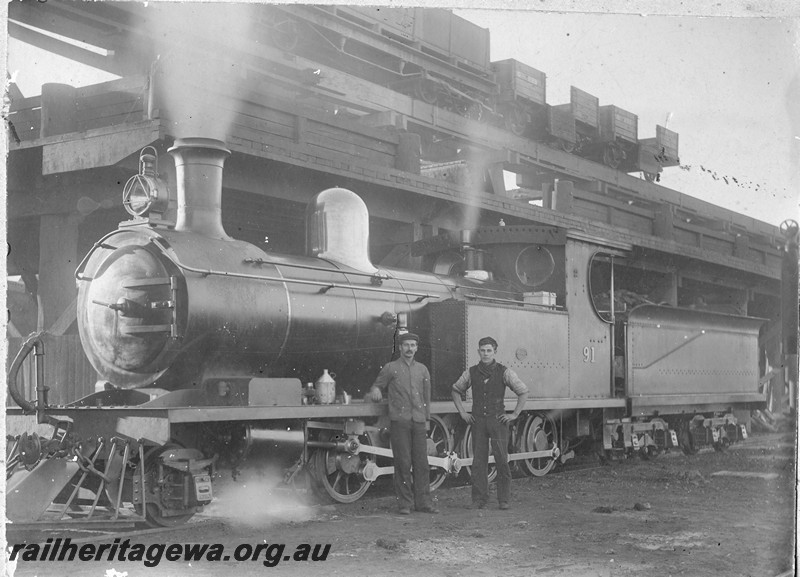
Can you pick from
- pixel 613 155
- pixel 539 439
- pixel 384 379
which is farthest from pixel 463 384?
pixel 613 155

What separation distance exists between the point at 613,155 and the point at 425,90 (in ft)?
19.7

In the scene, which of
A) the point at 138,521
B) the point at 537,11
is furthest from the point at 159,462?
the point at 537,11

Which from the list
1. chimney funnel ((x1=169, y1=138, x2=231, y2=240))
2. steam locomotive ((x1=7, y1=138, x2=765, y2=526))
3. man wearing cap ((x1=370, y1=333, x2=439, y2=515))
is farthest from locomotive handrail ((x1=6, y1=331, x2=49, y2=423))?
man wearing cap ((x1=370, y1=333, x2=439, y2=515))

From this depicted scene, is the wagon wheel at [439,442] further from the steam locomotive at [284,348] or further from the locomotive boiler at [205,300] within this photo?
the locomotive boiler at [205,300]

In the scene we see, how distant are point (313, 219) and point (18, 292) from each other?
3726 mm

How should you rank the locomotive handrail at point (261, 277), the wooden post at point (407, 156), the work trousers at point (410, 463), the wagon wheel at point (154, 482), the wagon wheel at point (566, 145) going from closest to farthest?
the wagon wheel at point (154, 482) < the locomotive handrail at point (261, 277) < the work trousers at point (410, 463) < the wooden post at point (407, 156) < the wagon wheel at point (566, 145)

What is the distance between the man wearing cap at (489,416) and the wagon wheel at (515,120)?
999 cm

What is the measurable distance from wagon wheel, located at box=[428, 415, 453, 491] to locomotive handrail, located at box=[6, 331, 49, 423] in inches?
147

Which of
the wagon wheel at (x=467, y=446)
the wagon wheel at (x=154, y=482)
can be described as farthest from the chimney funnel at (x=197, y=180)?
the wagon wheel at (x=467, y=446)

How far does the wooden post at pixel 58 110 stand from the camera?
8320 mm

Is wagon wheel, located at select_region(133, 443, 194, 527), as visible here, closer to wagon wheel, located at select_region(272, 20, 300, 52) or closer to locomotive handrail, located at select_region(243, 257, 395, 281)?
locomotive handrail, located at select_region(243, 257, 395, 281)

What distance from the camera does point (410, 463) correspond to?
322 inches

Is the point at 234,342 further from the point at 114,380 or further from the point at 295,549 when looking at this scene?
the point at 295,549

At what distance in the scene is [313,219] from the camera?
27.8ft
